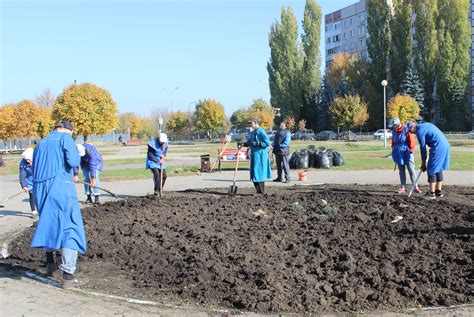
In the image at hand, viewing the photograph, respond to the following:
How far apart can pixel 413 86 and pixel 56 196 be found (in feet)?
213

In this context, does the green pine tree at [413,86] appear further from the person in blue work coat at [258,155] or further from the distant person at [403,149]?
the person in blue work coat at [258,155]

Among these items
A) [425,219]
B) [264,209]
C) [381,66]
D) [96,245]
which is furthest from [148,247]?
[381,66]

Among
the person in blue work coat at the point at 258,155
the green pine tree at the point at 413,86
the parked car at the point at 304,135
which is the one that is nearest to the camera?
the person in blue work coat at the point at 258,155

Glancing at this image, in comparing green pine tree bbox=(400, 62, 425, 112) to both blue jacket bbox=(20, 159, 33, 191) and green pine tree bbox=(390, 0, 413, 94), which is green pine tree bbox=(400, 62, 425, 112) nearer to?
green pine tree bbox=(390, 0, 413, 94)

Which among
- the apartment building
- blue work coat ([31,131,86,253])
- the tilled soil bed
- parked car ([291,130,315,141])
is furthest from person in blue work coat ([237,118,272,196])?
the apartment building

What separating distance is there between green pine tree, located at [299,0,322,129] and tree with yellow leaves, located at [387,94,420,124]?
58.1 feet

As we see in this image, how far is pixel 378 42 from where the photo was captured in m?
67.0

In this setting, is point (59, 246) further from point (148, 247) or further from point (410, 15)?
point (410, 15)

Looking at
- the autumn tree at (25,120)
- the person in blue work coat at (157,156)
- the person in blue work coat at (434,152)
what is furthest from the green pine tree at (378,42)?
the person in blue work coat at (157,156)

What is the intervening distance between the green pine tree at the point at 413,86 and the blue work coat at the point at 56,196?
63742 mm

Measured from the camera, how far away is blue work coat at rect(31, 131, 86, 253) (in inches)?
235

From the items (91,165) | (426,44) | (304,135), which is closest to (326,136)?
(304,135)

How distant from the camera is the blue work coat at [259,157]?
12.5 m

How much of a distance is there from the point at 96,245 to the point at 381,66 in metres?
64.7
